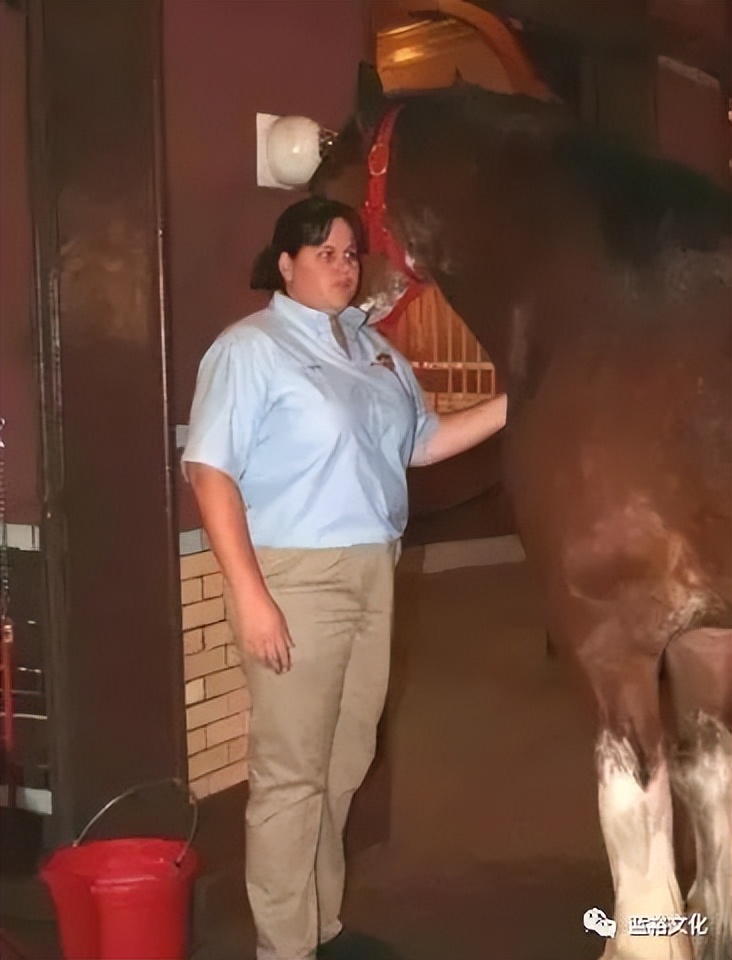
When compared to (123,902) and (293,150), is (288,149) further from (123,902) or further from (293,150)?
(123,902)

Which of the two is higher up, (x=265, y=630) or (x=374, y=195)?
(x=374, y=195)

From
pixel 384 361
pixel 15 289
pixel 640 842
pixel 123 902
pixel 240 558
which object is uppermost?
pixel 15 289

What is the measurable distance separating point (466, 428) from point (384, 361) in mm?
127

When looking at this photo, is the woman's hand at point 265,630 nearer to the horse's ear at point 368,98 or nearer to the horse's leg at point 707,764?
the horse's leg at point 707,764

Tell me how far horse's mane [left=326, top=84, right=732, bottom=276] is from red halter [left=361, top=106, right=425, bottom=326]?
2cm

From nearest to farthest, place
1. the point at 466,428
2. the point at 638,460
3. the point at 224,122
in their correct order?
1. the point at 638,460
2. the point at 466,428
3. the point at 224,122

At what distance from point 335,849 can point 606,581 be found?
0.51 meters

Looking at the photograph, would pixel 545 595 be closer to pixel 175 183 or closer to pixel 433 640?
pixel 433 640

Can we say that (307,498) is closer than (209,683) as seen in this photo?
Yes

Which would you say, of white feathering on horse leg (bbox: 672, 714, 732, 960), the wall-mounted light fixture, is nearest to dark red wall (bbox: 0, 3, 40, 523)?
the wall-mounted light fixture

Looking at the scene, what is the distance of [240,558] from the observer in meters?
1.39

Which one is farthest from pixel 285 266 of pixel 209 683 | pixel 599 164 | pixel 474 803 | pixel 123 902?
pixel 123 902

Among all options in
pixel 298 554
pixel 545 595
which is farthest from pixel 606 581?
pixel 298 554

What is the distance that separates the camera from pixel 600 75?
4.23 ft
